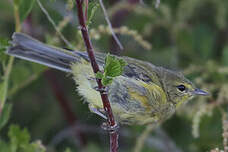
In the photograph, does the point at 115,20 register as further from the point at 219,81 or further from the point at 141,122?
the point at 141,122

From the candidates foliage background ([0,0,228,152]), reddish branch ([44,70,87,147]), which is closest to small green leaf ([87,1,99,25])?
foliage background ([0,0,228,152])

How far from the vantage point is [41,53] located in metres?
Answer: 2.65

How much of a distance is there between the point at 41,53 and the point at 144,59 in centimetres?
154

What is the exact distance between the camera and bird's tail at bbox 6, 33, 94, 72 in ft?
8.19

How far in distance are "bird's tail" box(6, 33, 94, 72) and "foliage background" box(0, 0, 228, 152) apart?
2.38ft

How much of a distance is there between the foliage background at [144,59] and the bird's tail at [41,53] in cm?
73

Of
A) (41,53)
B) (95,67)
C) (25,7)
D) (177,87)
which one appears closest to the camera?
(95,67)

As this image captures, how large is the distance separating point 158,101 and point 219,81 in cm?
79

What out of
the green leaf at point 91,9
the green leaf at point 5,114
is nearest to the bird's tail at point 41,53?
the green leaf at point 5,114

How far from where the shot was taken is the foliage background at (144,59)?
3.60m

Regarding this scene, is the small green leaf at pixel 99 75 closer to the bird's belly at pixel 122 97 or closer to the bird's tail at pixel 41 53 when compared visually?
the bird's tail at pixel 41 53

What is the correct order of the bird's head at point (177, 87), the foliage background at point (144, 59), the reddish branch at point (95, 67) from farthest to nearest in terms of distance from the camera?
the foliage background at point (144, 59) < the bird's head at point (177, 87) < the reddish branch at point (95, 67)

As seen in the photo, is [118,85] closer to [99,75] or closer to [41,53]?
[41,53]

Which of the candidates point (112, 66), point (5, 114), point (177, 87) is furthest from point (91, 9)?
point (177, 87)
